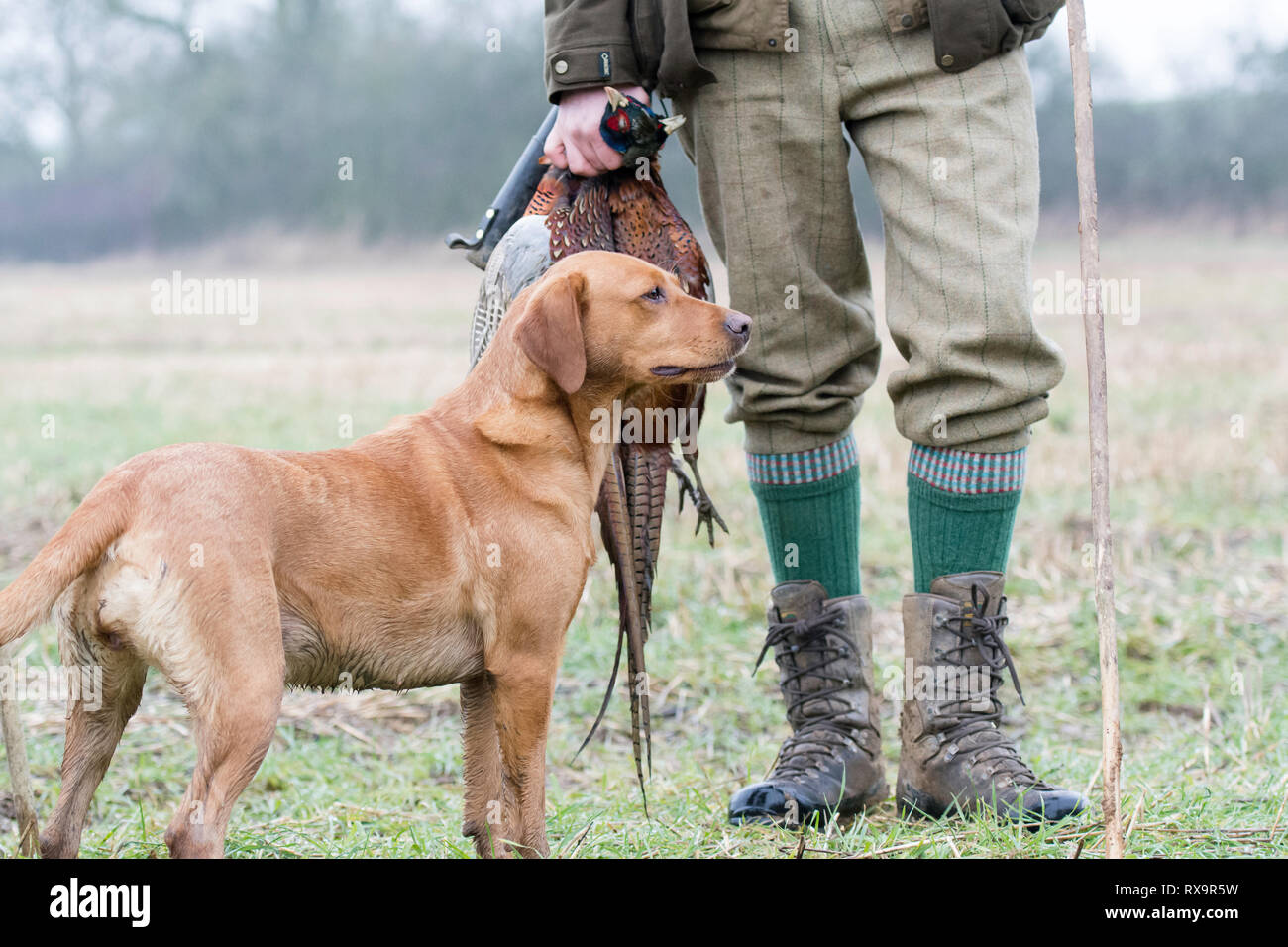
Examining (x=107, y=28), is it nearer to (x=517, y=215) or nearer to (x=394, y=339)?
(x=394, y=339)

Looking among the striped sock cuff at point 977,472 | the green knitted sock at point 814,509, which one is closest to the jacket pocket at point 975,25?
the striped sock cuff at point 977,472

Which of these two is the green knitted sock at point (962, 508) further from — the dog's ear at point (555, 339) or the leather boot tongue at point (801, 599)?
the dog's ear at point (555, 339)

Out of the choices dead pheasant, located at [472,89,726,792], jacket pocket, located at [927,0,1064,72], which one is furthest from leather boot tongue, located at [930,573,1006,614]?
jacket pocket, located at [927,0,1064,72]

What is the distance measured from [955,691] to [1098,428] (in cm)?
88

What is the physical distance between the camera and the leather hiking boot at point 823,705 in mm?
2902

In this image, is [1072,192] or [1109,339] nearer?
[1109,339]

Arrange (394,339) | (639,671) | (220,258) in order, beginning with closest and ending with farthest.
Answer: (639,671) → (394,339) → (220,258)

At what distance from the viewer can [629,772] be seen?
3514mm

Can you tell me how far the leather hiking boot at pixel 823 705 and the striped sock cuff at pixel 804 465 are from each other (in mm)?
256

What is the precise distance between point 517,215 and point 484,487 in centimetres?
85

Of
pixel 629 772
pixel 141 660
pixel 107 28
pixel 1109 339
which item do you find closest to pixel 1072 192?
pixel 1109 339

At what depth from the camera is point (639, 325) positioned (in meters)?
2.53

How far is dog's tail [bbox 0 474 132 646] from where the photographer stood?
2.00 m

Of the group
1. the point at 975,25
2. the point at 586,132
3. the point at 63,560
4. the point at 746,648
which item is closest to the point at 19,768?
the point at 63,560
